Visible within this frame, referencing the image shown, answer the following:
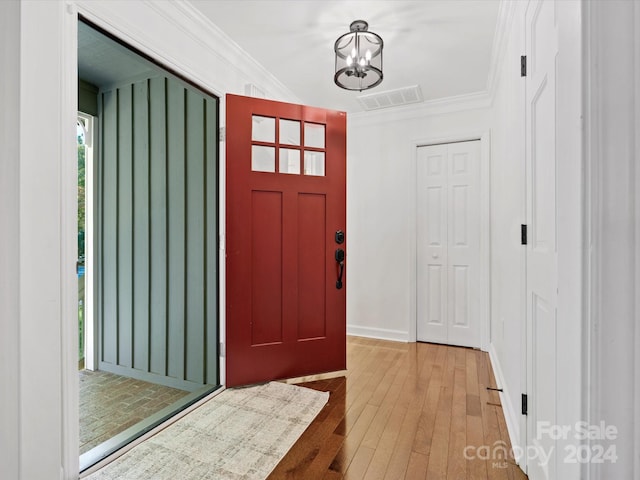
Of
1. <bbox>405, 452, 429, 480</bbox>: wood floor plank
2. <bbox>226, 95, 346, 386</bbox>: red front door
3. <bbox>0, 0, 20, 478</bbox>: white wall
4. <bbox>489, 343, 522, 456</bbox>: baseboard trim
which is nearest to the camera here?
<bbox>0, 0, 20, 478</bbox>: white wall

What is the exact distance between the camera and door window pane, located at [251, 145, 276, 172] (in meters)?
Answer: 2.47

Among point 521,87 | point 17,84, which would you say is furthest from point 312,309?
point 17,84

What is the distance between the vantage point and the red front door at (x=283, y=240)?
2.36 meters

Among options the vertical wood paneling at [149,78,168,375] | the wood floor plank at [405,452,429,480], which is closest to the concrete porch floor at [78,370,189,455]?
the vertical wood paneling at [149,78,168,375]

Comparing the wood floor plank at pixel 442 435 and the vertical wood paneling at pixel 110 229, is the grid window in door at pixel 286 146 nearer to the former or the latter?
the vertical wood paneling at pixel 110 229

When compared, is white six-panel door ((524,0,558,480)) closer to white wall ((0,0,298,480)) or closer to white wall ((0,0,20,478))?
white wall ((0,0,20,478))

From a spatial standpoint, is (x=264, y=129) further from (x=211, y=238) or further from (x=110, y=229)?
(x=110, y=229)

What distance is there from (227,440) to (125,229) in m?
1.98

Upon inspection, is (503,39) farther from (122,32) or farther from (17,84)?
(17,84)

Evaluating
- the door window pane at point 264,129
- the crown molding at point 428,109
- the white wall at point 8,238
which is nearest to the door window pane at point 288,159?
the door window pane at point 264,129

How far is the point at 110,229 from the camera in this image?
2896 millimetres

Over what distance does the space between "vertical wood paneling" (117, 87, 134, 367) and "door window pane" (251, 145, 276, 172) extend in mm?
1185

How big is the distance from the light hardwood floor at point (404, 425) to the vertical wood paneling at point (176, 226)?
1.10 meters
